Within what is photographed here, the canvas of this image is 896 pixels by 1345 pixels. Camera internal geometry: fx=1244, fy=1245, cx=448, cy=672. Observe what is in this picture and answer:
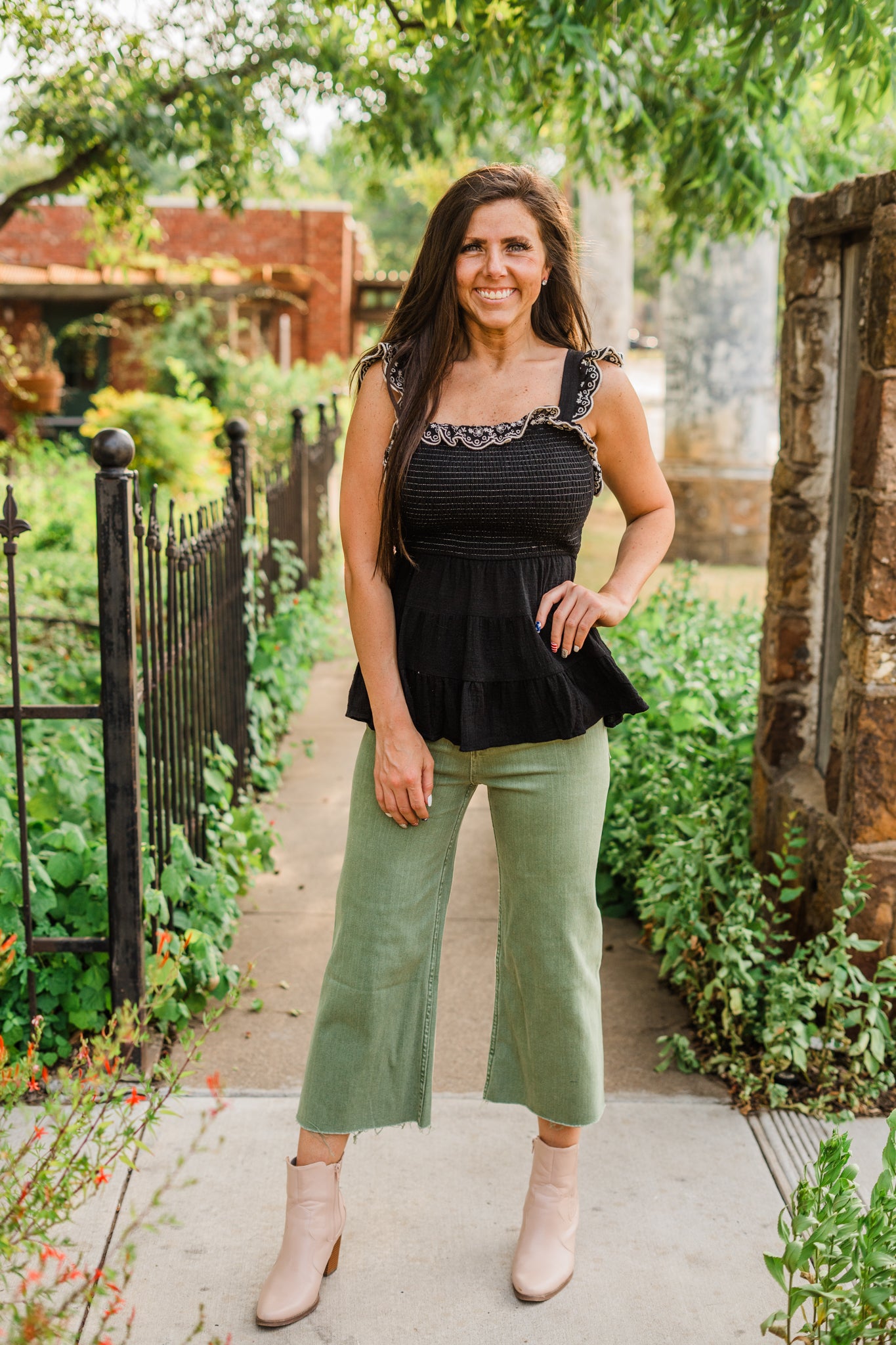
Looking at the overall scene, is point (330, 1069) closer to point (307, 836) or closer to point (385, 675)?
point (385, 675)

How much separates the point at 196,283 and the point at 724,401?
7.95 meters

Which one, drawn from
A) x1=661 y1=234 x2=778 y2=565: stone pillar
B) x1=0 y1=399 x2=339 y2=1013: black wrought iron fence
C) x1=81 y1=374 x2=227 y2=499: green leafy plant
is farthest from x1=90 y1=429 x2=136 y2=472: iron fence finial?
x1=661 y1=234 x2=778 y2=565: stone pillar

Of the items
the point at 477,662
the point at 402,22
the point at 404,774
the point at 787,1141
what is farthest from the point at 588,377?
the point at 402,22

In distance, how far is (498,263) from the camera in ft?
6.98

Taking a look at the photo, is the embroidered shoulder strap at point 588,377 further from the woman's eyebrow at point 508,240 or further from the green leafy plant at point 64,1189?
the green leafy plant at point 64,1189

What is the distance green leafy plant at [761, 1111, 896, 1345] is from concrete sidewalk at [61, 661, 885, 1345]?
459 mm

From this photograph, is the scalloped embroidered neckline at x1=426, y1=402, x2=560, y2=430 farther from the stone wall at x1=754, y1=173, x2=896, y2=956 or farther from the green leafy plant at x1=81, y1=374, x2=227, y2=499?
the green leafy plant at x1=81, y1=374, x2=227, y2=499

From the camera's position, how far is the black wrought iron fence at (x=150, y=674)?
2.79 meters

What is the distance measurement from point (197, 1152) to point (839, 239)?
2753mm

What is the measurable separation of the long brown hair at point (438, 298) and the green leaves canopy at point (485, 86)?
3.97ft

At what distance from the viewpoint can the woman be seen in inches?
84.5

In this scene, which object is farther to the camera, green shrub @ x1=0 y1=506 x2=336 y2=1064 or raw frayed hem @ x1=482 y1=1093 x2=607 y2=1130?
green shrub @ x1=0 y1=506 x2=336 y2=1064

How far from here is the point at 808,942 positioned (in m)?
2.92

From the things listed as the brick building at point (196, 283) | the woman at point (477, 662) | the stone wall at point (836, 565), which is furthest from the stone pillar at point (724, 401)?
the woman at point (477, 662)
